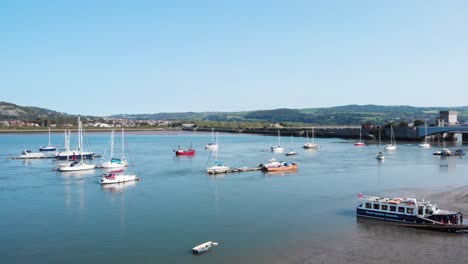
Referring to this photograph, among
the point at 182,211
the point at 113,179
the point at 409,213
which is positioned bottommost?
the point at 182,211

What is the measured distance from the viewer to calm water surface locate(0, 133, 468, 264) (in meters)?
19.9

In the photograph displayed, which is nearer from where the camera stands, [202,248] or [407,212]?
[202,248]

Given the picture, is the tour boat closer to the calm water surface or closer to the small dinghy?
the calm water surface

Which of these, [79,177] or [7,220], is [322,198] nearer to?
[7,220]

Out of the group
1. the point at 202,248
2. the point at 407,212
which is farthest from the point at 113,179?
the point at 407,212

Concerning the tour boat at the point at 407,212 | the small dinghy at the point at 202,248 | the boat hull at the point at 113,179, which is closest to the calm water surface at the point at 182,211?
the small dinghy at the point at 202,248

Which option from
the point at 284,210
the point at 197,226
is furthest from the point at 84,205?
the point at 284,210

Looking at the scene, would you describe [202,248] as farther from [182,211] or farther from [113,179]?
[113,179]

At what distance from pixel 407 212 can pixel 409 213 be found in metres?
0.11

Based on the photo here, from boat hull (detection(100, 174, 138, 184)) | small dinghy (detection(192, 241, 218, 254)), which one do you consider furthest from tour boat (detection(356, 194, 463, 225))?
boat hull (detection(100, 174, 138, 184))

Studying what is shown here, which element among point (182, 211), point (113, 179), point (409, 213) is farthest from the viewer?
point (113, 179)

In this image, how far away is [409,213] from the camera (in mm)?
23141

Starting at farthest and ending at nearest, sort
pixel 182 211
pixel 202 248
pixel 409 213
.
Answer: pixel 182 211, pixel 409 213, pixel 202 248

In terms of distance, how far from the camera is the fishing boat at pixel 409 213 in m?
22.3
